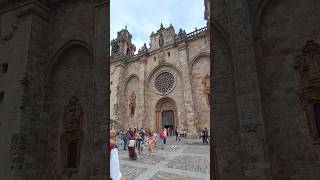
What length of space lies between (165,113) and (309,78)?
25.0 metres

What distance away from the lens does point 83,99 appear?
30.2ft

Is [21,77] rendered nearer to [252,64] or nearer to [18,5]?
[18,5]

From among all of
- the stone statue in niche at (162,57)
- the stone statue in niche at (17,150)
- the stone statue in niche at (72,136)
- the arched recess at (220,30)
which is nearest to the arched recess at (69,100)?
the stone statue in niche at (72,136)

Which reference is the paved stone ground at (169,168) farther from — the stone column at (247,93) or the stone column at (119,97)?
the stone column at (119,97)

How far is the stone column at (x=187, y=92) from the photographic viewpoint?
26.9m

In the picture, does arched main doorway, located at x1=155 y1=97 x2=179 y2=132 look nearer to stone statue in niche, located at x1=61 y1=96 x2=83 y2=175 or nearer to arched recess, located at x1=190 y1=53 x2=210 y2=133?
arched recess, located at x1=190 y1=53 x2=210 y2=133

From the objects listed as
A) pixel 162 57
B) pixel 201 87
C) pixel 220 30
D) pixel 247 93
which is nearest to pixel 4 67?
pixel 220 30

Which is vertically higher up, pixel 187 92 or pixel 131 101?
pixel 187 92

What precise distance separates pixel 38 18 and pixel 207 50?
67.4 ft

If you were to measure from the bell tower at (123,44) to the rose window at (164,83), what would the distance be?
9.49m

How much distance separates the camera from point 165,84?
3131cm

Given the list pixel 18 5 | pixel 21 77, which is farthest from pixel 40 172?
pixel 18 5

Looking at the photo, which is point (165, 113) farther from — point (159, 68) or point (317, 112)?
point (317, 112)

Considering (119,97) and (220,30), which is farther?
(119,97)
